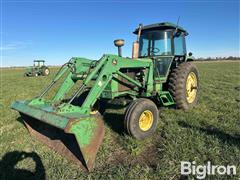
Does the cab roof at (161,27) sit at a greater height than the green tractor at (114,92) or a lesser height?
greater

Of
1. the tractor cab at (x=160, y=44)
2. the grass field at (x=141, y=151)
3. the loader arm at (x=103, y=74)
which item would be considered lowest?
the grass field at (x=141, y=151)

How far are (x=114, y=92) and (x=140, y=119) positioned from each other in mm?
924

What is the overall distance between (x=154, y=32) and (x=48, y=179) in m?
4.89

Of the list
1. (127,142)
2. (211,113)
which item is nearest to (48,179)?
(127,142)

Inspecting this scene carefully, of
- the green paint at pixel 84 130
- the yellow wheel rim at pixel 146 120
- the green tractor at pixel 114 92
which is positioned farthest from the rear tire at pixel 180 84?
the green paint at pixel 84 130

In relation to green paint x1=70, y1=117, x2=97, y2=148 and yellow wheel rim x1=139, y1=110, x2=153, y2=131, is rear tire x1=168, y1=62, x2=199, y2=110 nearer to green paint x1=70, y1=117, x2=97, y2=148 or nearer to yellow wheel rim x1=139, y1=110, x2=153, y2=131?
yellow wheel rim x1=139, y1=110, x2=153, y2=131

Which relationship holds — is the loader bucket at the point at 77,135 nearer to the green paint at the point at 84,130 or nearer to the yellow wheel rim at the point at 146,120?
the green paint at the point at 84,130

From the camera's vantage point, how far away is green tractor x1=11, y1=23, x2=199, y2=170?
4086mm

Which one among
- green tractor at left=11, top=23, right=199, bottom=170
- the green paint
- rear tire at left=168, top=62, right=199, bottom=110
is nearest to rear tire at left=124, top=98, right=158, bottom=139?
green tractor at left=11, top=23, right=199, bottom=170

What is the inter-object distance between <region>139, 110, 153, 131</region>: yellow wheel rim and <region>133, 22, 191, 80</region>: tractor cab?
162 cm

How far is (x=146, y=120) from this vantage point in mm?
5332

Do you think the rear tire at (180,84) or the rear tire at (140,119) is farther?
the rear tire at (180,84)

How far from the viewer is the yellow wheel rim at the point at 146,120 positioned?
519cm

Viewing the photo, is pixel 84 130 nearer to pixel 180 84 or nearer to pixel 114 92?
pixel 114 92
